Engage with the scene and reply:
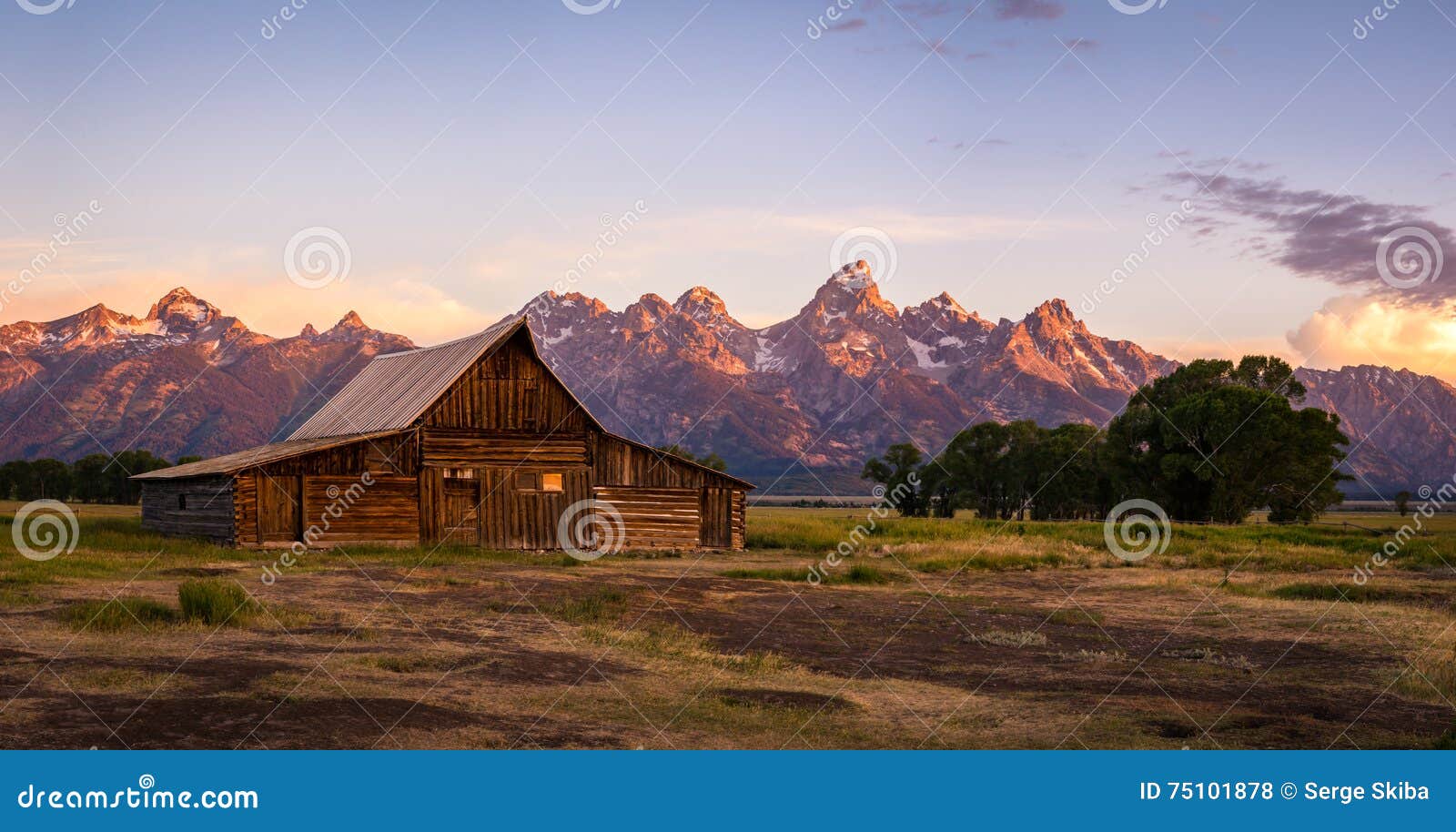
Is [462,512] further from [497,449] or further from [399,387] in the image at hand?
[399,387]

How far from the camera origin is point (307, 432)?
4809 cm

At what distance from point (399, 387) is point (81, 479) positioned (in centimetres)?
7949

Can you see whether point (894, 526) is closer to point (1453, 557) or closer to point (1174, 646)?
point (1453, 557)

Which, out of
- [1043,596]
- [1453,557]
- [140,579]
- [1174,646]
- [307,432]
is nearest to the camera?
[1174,646]

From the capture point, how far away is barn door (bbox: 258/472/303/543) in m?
36.0

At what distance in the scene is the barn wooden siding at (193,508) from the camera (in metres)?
36.5

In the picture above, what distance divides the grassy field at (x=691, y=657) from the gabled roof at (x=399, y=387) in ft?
28.7

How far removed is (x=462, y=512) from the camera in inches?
1556

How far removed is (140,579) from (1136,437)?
6360 cm

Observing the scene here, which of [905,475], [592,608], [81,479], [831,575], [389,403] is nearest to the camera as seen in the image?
[592,608]

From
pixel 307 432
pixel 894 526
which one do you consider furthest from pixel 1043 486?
pixel 307 432

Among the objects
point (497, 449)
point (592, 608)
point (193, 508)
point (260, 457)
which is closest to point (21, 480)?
point (193, 508)

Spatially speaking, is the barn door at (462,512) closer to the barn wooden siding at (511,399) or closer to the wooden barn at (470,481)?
the wooden barn at (470,481)

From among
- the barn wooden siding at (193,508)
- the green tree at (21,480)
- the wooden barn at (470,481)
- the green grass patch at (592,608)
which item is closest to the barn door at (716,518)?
the wooden barn at (470,481)
